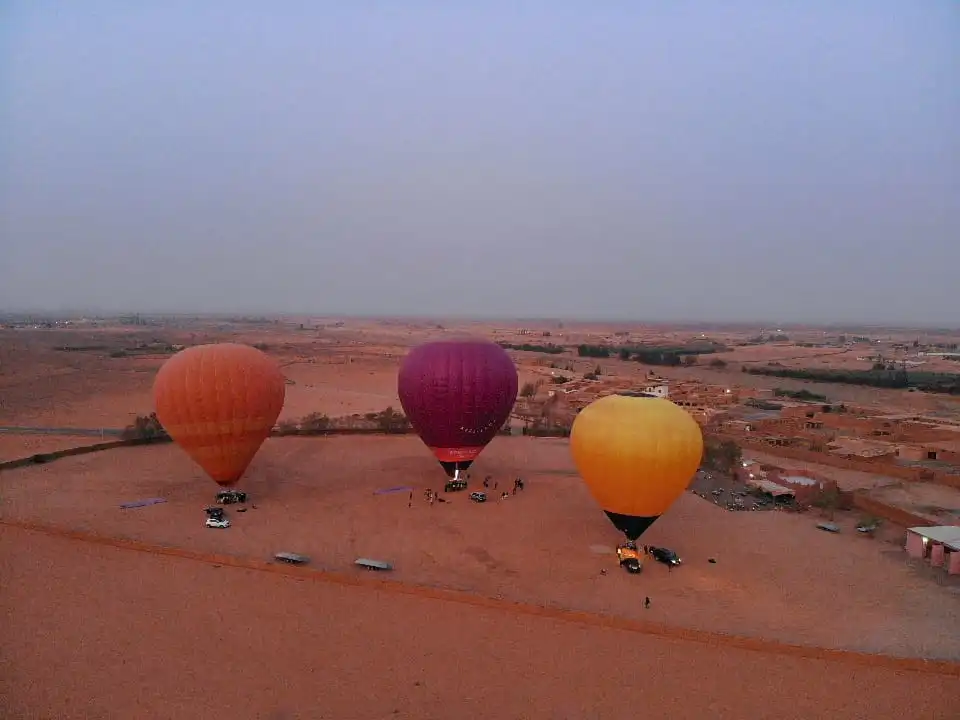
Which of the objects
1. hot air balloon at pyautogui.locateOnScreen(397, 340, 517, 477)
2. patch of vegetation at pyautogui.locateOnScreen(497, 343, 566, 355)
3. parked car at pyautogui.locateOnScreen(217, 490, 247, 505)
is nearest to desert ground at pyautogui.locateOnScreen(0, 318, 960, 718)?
parked car at pyautogui.locateOnScreen(217, 490, 247, 505)

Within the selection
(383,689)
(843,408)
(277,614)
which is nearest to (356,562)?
(277,614)

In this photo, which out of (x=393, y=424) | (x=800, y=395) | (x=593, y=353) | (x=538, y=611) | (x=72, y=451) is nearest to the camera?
(x=538, y=611)

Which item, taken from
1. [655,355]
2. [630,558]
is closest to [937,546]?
[630,558]

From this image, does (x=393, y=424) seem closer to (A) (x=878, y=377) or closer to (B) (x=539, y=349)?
(A) (x=878, y=377)

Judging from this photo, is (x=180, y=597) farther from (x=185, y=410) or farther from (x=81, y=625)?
(x=185, y=410)

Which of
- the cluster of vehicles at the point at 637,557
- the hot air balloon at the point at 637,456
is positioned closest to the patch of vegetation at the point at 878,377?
the cluster of vehicles at the point at 637,557

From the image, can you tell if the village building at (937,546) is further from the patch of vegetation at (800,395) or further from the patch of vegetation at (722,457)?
the patch of vegetation at (800,395)
